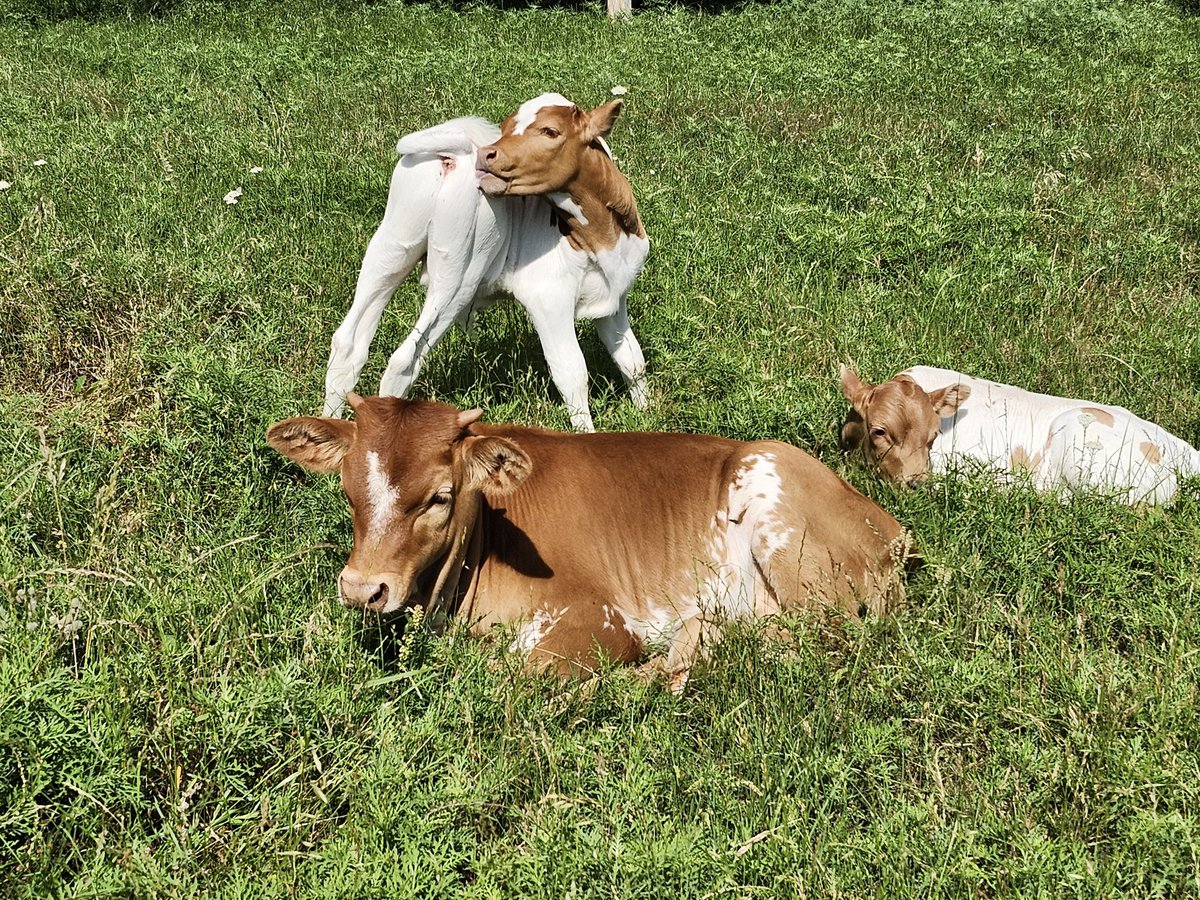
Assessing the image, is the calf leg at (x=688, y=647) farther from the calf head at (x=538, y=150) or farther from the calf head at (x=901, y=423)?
the calf head at (x=538, y=150)

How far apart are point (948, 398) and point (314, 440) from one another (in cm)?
337

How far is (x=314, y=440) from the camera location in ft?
14.2

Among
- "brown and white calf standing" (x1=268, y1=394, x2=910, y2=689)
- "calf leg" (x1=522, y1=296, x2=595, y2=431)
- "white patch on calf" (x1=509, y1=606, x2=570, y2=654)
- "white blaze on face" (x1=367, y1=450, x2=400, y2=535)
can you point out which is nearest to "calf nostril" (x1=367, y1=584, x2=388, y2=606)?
"white blaze on face" (x1=367, y1=450, x2=400, y2=535)

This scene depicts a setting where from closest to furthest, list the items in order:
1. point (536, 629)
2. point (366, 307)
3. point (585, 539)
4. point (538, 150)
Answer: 1. point (536, 629)
2. point (585, 539)
3. point (538, 150)
4. point (366, 307)

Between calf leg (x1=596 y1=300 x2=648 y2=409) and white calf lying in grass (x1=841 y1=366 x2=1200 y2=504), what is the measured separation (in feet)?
3.64

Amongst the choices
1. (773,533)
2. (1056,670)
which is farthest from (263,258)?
(1056,670)

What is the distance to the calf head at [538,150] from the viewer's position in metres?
5.63

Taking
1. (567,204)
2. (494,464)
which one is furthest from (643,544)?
(567,204)

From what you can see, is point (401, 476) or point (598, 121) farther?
point (598, 121)

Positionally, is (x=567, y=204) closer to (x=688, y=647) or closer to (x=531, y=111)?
(x=531, y=111)

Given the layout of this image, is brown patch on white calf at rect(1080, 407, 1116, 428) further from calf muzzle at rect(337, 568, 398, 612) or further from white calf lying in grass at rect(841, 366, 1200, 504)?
calf muzzle at rect(337, 568, 398, 612)

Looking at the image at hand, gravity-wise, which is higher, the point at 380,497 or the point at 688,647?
the point at 380,497

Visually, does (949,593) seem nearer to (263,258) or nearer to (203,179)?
(263,258)

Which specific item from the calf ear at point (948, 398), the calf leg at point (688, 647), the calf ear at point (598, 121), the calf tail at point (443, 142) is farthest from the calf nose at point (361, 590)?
the calf ear at point (948, 398)
